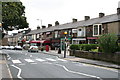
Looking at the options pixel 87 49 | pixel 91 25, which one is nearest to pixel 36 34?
pixel 91 25

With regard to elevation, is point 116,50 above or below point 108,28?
below

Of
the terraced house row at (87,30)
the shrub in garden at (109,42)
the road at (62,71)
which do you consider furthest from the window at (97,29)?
the road at (62,71)

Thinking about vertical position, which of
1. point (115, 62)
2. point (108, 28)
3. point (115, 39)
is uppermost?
point (108, 28)

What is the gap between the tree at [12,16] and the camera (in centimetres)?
3288

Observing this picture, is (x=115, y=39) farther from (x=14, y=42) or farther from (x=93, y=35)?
(x=14, y=42)

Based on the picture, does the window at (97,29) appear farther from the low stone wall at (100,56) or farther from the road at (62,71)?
the road at (62,71)

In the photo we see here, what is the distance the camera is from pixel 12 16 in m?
33.7

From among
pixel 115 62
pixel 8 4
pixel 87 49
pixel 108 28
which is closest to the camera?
pixel 115 62

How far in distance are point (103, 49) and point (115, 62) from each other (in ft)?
8.50

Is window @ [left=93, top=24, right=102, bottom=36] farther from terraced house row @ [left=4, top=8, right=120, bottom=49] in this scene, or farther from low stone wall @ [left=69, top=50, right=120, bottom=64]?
low stone wall @ [left=69, top=50, right=120, bottom=64]

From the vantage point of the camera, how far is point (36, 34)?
77188mm

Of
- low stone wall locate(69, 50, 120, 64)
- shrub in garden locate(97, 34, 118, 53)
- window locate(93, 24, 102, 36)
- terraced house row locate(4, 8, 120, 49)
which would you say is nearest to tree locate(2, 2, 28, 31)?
terraced house row locate(4, 8, 120, 49)

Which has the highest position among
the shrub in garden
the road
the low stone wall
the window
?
the window

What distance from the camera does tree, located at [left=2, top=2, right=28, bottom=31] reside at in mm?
32875
